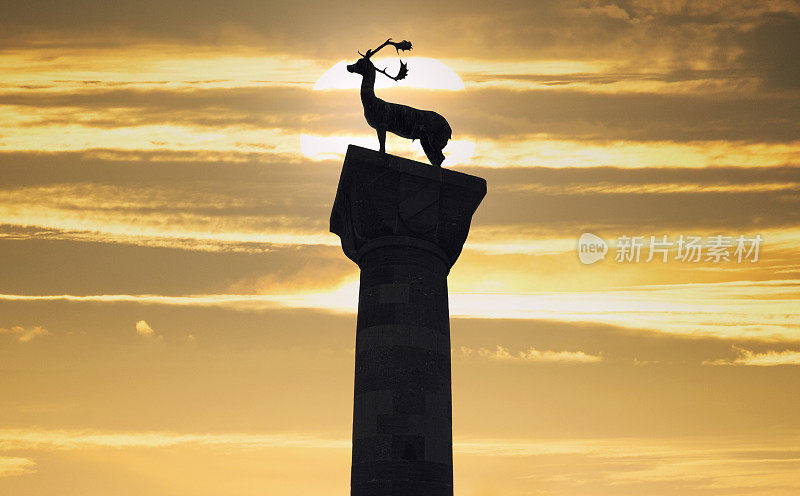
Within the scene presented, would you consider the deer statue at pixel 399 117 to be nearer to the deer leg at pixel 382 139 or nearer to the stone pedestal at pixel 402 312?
the deer leg at pixel 382 139

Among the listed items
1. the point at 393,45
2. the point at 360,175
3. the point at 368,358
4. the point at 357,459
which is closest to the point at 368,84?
the point at 393,45

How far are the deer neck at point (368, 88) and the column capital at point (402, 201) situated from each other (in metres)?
1.95

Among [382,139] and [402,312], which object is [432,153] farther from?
[402,312]

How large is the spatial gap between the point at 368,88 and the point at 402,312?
654 centimetres

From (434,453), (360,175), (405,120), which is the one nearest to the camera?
(434,453)

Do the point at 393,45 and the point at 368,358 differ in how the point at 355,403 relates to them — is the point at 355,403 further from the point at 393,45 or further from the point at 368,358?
the point at 393,45

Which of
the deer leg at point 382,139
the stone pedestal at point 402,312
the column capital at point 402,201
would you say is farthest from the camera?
the deer leg at point 382,139

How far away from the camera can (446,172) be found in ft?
77.0

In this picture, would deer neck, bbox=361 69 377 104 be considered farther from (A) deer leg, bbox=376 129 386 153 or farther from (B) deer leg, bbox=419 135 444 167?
(B) deer leg, bbox=419 135 444 167

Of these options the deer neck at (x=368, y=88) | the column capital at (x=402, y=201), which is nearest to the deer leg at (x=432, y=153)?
the column capital at (x=402, y=201)

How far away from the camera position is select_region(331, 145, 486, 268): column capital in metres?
22.6

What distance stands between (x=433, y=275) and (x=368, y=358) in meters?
2.91

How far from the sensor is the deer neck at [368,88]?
23.9 metres

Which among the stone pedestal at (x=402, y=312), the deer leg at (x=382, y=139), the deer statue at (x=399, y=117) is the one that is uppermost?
the deer statue at (x=399, y=117)
